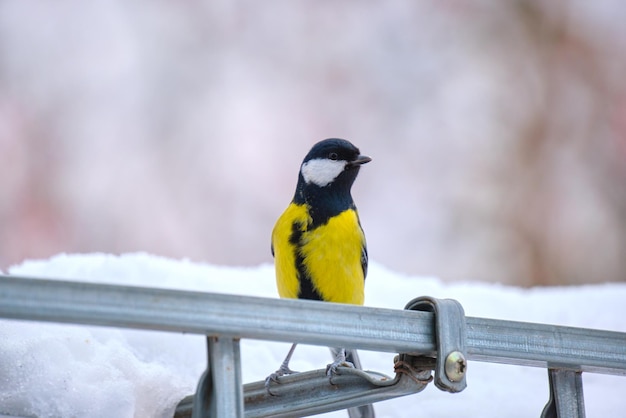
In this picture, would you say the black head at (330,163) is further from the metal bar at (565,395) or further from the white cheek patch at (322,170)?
the metal bar at (565,395)

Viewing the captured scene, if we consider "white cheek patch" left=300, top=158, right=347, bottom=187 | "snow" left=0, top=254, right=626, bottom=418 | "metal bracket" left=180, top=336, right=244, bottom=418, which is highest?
"white cheek patch" left=300, top=158, right=347, bottom=187

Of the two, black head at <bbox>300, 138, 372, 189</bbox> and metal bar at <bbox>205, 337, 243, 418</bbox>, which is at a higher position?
black head at <bbox>300, 138, 372, 189</bbox>

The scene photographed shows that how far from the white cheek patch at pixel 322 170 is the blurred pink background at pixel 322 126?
30.6 inches

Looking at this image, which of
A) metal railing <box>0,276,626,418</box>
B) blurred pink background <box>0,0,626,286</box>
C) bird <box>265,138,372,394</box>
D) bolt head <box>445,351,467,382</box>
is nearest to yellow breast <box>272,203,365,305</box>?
bird <box>265,138,372,394</box>

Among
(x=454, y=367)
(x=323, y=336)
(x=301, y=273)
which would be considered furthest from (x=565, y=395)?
(x=301, y=273)

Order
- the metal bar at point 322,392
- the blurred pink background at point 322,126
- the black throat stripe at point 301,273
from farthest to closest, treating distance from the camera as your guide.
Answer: the blurred pink background at point 322,126
the black throat stripe at point 301,273
the metal bar at point 322,392

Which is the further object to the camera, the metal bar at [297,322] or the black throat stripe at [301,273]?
the black throat stripe at [301,273]

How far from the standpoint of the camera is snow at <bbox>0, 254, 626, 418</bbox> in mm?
715

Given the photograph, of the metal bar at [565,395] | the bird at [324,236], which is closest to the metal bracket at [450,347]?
the metal bar at [565,395]

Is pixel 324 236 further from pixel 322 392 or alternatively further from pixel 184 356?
pixel 322 392

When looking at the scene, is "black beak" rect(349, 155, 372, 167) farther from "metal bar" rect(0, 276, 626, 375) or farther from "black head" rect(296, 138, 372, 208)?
"metal bar" rect(0, 276, 626, 375)

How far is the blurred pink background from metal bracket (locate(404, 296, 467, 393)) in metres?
1.39

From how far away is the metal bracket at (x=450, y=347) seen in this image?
625mm

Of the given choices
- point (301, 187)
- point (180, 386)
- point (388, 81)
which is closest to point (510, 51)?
point (388, 81)
